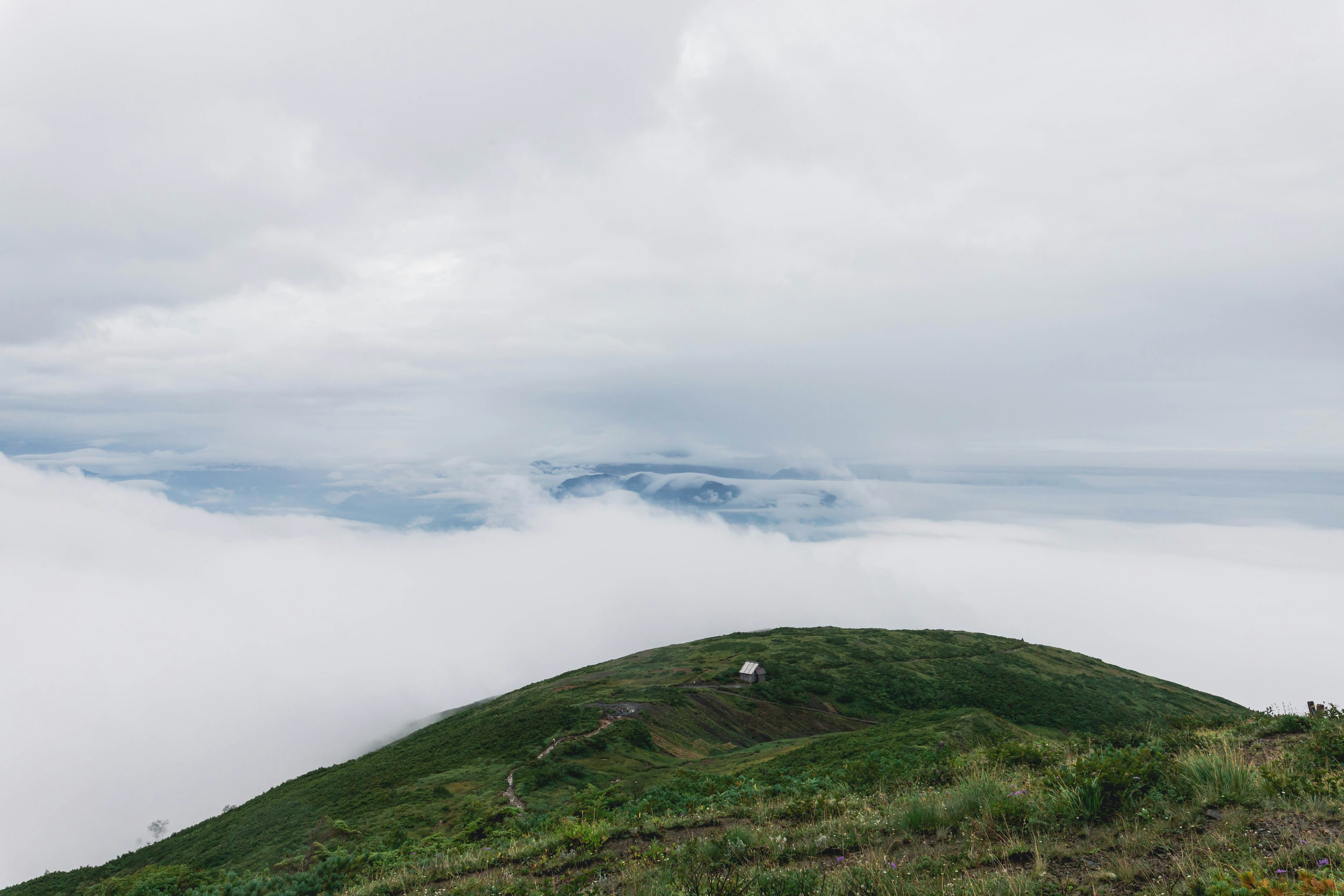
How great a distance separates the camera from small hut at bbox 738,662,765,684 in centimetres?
6912

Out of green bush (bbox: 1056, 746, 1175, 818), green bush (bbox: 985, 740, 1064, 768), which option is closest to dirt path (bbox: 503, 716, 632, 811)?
green bush (bbox: 985, 740, 1064, 768)

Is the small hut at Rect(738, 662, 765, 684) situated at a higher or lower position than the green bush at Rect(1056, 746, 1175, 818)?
lower

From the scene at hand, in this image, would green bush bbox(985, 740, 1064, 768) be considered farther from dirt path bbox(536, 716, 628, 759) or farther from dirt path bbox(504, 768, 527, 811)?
dirt path bbox(536, 716, 628, 759)

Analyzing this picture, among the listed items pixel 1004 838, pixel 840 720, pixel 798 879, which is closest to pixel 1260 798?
pixel 1004 838

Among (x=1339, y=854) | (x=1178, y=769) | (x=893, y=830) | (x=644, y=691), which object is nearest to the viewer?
(x=1339, y=854)

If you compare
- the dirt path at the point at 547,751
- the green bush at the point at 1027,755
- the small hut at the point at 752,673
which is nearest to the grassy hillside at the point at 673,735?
the dirt path at the point at 547,751

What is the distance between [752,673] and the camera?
228 ft

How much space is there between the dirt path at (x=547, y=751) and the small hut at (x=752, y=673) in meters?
23.8

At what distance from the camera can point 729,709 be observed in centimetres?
5922

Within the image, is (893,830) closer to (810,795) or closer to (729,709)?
(810,795)

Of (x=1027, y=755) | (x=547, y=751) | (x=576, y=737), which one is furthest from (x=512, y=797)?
(x=1027, y=755)

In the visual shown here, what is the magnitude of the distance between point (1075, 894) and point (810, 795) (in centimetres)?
825

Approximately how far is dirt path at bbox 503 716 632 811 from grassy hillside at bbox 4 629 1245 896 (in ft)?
1.27

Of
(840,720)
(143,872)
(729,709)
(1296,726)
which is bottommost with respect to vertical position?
(840,720)
